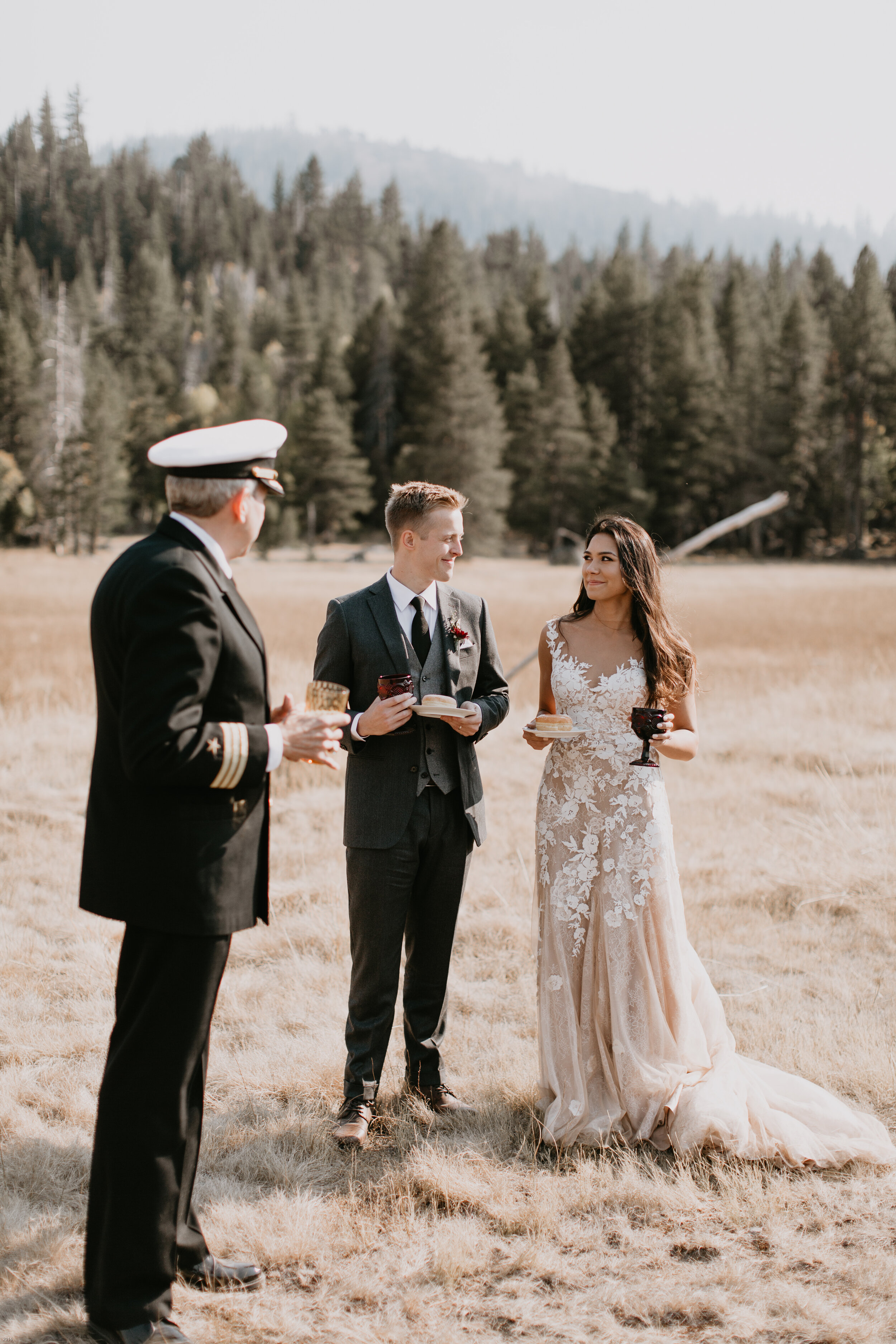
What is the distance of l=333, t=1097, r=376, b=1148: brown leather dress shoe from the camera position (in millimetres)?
3867

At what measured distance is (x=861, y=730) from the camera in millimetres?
12039

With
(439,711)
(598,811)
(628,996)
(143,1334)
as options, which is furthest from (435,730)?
(143,1334)

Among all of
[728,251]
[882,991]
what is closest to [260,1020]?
[882,991]

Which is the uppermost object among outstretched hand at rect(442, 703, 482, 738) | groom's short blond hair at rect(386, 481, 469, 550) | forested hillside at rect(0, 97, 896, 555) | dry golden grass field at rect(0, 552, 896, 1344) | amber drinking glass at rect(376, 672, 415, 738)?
forested hillside at rect(0, 97, 896, 555)

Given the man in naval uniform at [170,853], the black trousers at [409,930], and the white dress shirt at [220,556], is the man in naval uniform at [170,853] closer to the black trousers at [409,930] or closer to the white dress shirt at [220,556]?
the white dress shirt at [220,556]

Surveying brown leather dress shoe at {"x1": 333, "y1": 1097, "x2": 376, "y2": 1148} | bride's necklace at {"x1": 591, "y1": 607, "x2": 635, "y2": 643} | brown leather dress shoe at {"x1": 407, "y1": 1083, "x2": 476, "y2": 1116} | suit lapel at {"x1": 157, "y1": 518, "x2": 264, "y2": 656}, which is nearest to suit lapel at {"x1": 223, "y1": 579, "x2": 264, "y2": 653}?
suit lapel at {"x1": 157, "y1": 518, "x2": 264, "y2": 656}

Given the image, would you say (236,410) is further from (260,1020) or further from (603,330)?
(260,1020)

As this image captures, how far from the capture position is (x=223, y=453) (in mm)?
2666

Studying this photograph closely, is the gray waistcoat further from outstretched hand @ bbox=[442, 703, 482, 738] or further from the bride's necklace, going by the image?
the bride's necklace

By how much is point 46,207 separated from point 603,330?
78028mm

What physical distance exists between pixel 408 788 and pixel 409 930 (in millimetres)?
673

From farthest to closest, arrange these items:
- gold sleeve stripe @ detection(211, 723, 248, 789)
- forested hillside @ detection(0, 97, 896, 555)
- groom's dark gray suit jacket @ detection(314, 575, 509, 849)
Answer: forested hillside @ detection(0, 97, 896, 555) → groom's dark gray suit jacket @ detection(314, 575, 509, 849) → gold sleeve stripe @ detection(211, 723, 248, 789)

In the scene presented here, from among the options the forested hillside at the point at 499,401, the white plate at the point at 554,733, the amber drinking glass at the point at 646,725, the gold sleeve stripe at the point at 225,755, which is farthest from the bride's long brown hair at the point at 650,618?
the forested hillside at the point at 499,401

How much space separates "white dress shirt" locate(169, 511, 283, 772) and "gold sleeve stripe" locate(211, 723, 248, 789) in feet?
0.25
